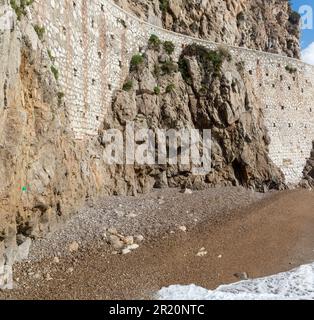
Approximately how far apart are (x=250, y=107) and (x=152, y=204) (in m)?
10.3

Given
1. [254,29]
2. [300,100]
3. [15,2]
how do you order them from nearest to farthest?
[15,2], [300,100], [254,29]

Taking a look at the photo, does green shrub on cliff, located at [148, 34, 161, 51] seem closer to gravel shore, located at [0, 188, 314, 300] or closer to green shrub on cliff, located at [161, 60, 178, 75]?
green shrub on cliff, located at [161, 60, 178, 75]

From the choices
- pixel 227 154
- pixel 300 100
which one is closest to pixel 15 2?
pixel 227 154

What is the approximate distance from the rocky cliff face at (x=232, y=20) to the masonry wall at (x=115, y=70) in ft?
14.4

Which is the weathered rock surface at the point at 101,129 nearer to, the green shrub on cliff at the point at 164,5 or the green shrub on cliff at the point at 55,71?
the green shrub on cliff at the point at 164,5

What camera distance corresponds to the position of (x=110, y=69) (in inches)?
717

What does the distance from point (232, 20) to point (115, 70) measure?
17.2 m

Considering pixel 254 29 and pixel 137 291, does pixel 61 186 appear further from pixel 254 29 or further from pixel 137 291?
pixel 254 29

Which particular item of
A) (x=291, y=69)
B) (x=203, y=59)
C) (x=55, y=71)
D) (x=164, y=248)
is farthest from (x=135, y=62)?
(x=291, y=69)

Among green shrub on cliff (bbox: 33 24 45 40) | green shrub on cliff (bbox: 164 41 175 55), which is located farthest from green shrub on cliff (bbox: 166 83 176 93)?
green shrub on cliff (bbox: 33 24 45 40)

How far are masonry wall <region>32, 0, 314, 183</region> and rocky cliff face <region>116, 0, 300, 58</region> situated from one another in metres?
4.40

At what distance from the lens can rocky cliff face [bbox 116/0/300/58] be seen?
25.6 metres

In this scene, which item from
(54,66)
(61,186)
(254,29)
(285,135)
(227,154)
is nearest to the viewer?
(61,186)

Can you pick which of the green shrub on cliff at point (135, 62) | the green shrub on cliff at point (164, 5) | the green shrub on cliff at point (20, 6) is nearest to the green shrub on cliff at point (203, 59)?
the green shrub on cliff at point (135, 62)
